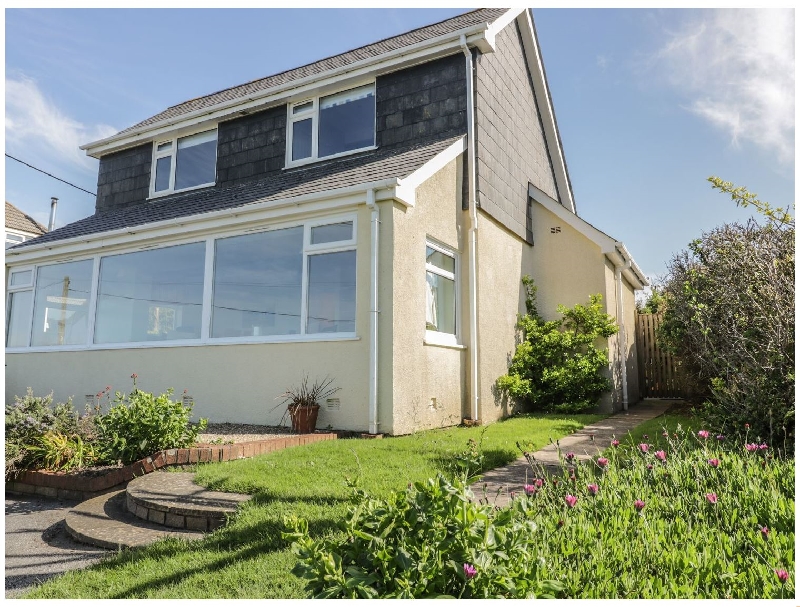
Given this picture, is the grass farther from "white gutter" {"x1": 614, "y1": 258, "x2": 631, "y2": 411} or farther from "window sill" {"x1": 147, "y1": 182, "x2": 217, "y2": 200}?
"window sill" {"x1": 147, "y1": 182, "x2": 217, "y2": 200}

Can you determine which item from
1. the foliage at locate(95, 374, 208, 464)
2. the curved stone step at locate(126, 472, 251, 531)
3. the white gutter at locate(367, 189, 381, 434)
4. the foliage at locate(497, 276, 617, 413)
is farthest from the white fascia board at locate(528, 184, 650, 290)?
the curved stone step at locate(126, 472, 251, 531)

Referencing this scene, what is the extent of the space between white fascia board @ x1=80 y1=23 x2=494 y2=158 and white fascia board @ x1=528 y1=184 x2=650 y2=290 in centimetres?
375

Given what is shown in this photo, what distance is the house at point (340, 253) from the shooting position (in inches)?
340

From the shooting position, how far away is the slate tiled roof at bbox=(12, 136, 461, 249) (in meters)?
9.35

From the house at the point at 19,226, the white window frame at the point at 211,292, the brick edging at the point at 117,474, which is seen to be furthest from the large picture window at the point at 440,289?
the house at the point at 19,226

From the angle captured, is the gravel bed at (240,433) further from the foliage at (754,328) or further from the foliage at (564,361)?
the foliage at (754,328)

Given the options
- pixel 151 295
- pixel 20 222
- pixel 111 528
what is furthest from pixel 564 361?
pixel 20 222

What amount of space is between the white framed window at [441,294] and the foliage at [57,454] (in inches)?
192

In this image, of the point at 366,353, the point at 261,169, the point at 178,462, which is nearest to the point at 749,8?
Answer: the point at 366,353

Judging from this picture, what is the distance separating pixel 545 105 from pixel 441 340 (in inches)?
356

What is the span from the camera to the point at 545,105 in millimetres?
15469

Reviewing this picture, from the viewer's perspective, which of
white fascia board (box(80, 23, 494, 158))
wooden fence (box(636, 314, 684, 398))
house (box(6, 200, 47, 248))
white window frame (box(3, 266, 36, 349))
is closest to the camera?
white fascia board (box(80, 23, 494, 158))

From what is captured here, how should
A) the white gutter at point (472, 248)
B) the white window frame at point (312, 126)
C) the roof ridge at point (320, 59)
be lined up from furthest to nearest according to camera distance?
the roof ridge at point (320, 59), the white window frame at point (312, 126), the white gutter at point (472, 248)

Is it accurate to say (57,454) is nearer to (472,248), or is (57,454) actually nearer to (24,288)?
(472,248)
